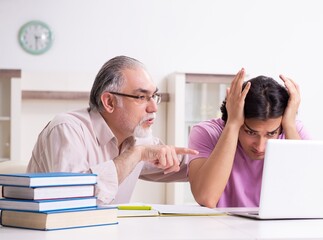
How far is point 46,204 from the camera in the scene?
148cm

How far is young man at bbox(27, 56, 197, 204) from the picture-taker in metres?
2.24

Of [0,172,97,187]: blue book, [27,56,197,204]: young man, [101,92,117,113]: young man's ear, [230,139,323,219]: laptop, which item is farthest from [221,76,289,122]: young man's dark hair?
[0,172,97,187]: blue book

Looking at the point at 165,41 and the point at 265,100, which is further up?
the point at 165,41

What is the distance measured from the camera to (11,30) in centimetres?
491

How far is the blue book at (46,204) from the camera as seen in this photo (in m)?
Result: 1.48

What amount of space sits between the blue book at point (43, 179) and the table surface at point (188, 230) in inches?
4.4

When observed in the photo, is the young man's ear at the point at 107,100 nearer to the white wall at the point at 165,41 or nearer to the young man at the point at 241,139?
the young man at the point at 241,139

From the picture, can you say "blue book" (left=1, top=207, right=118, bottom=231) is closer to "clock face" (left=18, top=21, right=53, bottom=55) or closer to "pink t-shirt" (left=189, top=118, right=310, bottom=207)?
"pink t-shirt" (left=189, top=118, right=310, bottom=207)

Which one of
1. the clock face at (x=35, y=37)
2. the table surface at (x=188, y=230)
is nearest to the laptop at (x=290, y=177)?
the table surface at (x=188, y=230)

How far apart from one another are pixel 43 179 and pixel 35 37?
357 centimetres

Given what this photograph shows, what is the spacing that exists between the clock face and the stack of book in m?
3.46

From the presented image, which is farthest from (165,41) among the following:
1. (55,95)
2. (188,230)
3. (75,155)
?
(188,230)

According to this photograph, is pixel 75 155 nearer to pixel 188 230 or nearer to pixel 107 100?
pixel 107 100

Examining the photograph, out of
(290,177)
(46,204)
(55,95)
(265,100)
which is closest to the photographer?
(46,204)
